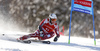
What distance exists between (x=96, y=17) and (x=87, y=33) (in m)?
1.03

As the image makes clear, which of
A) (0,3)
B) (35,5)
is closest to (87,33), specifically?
(35,5)

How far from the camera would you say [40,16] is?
12.2 metres

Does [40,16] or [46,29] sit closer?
[46,29]

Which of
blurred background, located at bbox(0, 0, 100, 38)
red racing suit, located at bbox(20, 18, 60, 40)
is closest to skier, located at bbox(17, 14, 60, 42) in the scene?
red racing suit, located at bbox(20, 18, 60, 40)

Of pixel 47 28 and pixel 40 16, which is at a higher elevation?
pixel 40 16

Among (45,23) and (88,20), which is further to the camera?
(88,20)

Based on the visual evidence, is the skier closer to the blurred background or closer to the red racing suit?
the red racing suit

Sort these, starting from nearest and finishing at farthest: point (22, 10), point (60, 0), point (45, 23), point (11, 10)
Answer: point (45, 23)
point (60, 0)
point (22, 10)
point (11, 10)

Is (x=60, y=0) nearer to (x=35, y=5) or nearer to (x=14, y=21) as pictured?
(x=35, y=5)

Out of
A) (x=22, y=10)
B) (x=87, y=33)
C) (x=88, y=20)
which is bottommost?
(x=87, y=33)

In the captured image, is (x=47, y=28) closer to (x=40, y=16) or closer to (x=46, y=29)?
(x=46, y=29)

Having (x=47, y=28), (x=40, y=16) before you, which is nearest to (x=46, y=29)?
(x=47, y=28)

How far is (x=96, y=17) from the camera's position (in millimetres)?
9266

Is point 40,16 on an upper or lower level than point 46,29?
upper
